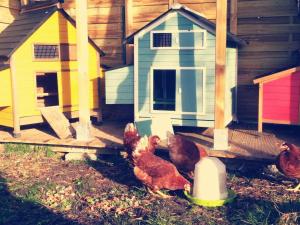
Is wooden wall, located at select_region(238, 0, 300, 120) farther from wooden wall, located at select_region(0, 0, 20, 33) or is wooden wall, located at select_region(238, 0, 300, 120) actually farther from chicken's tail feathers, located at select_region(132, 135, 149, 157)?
wooden wall, located at select_region(0, 0, 20, 33)

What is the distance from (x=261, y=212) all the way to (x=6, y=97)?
7.06 metres

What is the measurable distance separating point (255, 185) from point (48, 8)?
753 cm

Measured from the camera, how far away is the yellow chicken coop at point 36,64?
366 inches

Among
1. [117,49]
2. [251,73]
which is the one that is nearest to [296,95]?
[251,73]

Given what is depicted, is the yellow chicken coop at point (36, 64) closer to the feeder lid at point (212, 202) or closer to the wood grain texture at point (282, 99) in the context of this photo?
the wood grain texture at point (282, 99)

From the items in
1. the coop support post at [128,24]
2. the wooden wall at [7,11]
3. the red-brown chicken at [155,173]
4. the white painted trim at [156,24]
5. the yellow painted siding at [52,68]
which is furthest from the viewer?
the coop support post at [128,24]

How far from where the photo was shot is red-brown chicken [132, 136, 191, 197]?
242 inches

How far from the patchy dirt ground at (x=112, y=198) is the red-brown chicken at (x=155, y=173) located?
0.87 ft

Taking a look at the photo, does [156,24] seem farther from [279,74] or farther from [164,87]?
[279,74]

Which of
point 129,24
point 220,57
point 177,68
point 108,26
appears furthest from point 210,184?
point 108,26

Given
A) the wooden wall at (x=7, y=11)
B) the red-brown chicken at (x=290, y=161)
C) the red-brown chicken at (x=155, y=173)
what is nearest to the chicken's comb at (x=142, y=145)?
the red-brown chicken at (x=155, y=173)

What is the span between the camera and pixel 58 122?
9383 mm

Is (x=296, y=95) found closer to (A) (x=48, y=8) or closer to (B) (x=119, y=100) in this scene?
(B) (x=119, y=100)

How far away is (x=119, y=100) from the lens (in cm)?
949
